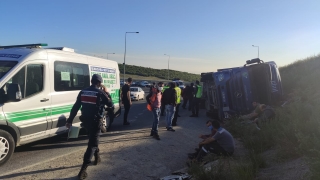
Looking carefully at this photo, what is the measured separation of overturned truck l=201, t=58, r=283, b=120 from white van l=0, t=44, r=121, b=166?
20.4 feet

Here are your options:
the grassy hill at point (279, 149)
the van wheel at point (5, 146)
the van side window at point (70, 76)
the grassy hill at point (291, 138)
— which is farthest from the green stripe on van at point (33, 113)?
the grassy hill at point (291, 138)

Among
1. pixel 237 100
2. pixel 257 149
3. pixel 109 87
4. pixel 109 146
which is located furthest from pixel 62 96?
pixel 237 100

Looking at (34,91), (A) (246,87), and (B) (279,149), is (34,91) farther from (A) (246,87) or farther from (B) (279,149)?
(A) (246,87)

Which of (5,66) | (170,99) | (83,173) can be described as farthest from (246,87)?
(5,66)

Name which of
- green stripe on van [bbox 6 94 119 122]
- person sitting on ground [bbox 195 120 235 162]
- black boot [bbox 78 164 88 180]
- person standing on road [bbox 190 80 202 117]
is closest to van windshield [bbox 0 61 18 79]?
green stripe on van [bbox 6 94 119 122]

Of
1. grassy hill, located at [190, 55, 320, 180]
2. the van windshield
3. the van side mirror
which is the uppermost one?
the van windshield

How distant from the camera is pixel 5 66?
6320 millimetres

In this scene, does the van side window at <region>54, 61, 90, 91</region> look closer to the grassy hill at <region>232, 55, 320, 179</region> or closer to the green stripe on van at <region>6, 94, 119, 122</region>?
the green stripe on van at <region>6, 94, 119, 122</region>

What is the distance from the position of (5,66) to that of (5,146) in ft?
5.39

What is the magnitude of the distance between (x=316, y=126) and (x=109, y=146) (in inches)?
185

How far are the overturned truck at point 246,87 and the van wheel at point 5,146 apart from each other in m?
8.42

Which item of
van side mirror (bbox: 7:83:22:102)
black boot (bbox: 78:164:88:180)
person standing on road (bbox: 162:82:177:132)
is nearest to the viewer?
black boot (bbox: 78:164:88:180)

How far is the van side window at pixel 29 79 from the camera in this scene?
630cm

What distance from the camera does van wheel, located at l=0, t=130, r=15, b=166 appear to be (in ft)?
19.3
